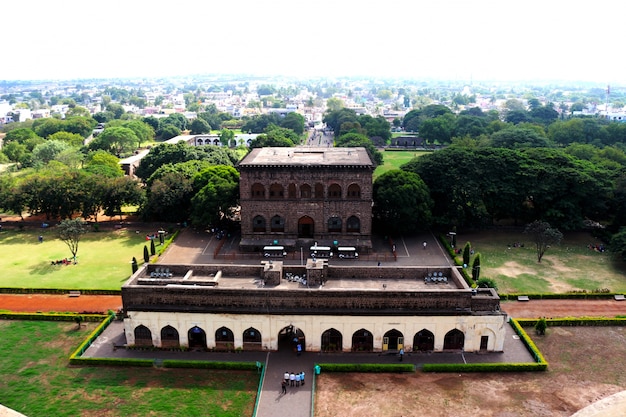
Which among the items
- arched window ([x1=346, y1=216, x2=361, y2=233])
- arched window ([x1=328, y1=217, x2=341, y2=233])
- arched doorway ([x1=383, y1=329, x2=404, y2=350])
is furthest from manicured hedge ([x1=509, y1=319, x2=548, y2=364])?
arched window ([x1=328, y1=217, x2=341, y2=233])

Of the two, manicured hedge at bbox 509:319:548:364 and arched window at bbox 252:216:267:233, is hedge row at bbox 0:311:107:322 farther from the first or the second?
manicured hedge at bbox 509:319:548:364

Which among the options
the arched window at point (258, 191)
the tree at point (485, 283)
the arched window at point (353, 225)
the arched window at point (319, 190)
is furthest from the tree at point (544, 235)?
the arched window at point (258, 191)

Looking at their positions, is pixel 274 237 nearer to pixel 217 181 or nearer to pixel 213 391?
pixel 217 181

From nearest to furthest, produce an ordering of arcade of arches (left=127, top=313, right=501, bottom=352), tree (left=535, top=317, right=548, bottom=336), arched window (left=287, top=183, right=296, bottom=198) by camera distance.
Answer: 1. arcade of arches (left=127, top=313, right=501, bottom=352)
2. tree (left=535, top=317, right=548, bottom=336)
3. arched window (left=287, top=183, right=296, bottom=198)

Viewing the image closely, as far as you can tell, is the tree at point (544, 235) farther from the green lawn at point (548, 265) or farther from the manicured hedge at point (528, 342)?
the manicured hedge at point (528, 342)

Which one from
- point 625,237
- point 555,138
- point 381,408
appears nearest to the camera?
point 381,408

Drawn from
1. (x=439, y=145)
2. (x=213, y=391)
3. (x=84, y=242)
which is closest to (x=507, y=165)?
(x=213, y=391)
